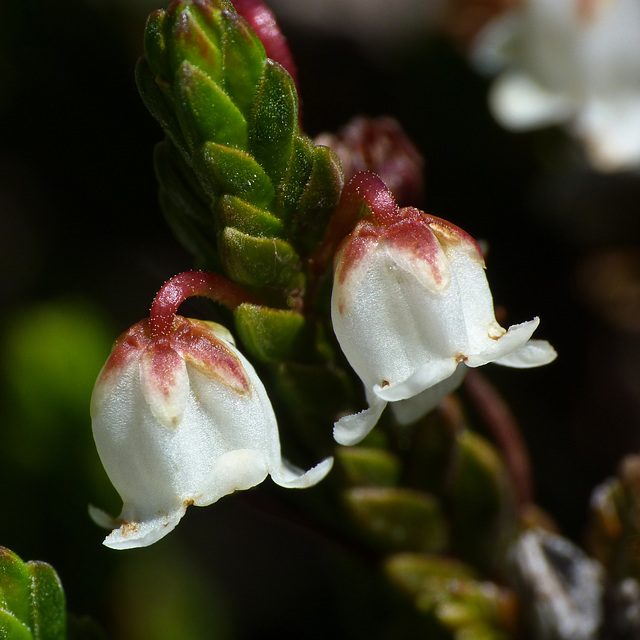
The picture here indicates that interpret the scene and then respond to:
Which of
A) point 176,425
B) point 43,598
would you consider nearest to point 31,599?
point 43,598

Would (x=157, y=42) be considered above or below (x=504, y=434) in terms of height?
above

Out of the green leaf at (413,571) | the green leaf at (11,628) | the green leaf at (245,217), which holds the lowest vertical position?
the green leaf at (413,571)

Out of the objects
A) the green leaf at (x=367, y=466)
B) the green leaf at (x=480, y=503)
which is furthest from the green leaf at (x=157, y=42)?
the green leaf at (x=480, y=503)

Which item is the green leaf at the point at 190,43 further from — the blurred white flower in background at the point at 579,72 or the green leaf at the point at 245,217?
the blurred white flower in background at the point at 579,72

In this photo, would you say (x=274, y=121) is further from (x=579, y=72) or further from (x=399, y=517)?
(x=579, y=72)

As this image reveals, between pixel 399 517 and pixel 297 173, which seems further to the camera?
pixel 399 517

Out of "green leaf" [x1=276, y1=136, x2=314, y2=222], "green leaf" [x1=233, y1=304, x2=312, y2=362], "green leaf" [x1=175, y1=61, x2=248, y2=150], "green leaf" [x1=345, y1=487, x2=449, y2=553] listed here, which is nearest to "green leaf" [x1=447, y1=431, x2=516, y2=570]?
"green leaf" [x1=345, y1=487, x2=449, y2=553]
